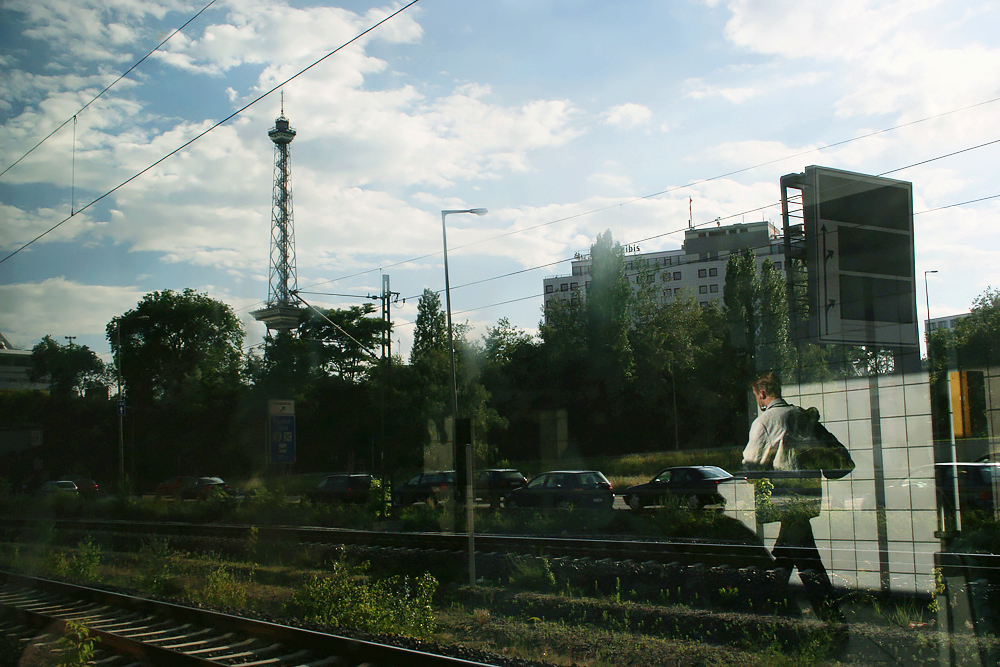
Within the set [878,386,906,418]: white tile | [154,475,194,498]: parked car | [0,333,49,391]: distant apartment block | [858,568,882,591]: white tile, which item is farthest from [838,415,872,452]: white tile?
[0,333,49,391]: distant apartment block

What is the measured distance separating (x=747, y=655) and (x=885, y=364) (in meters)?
3.49

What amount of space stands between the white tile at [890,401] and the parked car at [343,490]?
74.0 feet

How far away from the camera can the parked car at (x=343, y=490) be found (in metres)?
28.2

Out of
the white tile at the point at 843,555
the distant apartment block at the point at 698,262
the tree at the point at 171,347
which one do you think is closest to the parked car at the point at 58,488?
the tree at the point at 171,347

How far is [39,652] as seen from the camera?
7.91m

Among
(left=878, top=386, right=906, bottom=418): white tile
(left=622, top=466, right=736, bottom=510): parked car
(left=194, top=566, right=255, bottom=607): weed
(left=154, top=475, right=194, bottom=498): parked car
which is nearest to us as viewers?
(left=878, top=386, right=906, bottom=418): white tile

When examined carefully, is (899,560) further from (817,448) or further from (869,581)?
(817,448)

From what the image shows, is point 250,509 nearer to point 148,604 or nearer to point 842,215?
point 148,604

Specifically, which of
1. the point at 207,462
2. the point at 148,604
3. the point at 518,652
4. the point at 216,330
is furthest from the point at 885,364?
the point at 216,330

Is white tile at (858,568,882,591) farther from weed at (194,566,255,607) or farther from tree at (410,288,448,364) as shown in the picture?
tree at (410,288,448,364)

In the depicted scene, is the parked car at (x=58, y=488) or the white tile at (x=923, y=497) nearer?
the white tile at (x=923, y=497)

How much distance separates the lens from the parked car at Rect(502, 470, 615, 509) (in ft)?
69.8

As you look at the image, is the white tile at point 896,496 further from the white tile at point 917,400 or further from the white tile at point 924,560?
the white tile at point 917,400

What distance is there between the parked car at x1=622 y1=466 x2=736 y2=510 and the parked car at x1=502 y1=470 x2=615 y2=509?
794mm
